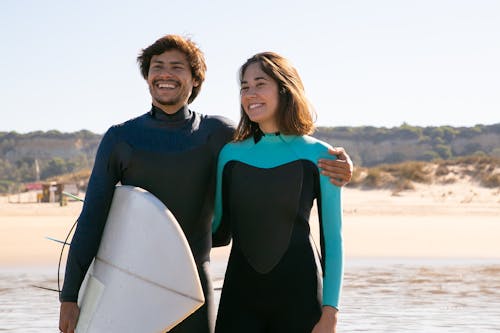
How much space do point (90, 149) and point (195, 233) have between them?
5096cm

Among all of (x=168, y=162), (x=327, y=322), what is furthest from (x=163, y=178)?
(x=327, y=322)

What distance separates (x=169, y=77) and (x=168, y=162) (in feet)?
1.07

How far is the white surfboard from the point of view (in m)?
3.12

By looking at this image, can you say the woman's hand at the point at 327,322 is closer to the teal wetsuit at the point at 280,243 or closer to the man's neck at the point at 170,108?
the teal wetsuit at the point at 280,243

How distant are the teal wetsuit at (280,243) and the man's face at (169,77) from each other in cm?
37

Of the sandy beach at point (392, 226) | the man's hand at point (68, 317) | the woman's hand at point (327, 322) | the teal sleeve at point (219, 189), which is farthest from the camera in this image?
the sandy beach at point (392, 226)

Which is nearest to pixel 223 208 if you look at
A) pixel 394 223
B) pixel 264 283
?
pixel 264 283

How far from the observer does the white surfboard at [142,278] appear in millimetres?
3123

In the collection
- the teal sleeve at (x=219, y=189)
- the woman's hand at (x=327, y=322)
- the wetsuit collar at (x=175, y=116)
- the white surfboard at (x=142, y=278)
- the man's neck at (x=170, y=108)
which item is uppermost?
the man's neck at (x=170, y=108)

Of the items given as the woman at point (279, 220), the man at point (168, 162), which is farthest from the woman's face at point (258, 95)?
the man at point (168, 162)

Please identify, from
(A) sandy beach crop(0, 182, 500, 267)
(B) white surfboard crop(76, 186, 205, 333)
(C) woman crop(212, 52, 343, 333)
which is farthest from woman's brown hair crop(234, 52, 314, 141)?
(A) sandy beach crop(0, 182, 500, 267)

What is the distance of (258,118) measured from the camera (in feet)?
10.6

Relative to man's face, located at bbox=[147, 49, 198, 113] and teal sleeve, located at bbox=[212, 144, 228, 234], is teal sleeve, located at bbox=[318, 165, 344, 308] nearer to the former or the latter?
teal sleeve, located at bbox=[212, 144, 228, 234]

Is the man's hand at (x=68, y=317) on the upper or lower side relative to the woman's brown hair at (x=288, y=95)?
lower
